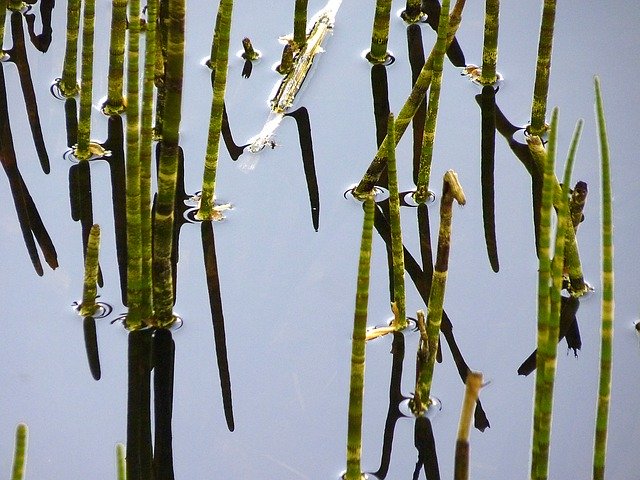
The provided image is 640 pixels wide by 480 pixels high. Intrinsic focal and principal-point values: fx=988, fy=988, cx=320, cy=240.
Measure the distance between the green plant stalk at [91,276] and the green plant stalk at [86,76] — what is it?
0.42 meters

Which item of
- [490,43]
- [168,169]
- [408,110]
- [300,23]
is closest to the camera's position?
[168,169]

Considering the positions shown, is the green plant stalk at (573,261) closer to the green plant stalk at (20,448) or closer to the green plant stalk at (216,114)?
the green plant stalk at (216,114)

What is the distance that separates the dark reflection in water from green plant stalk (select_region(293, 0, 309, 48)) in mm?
677

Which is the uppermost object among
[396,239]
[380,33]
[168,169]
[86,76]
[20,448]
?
[380,33]

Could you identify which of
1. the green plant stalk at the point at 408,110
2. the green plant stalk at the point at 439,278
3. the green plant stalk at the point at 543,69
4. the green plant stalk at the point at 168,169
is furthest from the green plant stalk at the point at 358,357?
the green plant stalk at the point at 543,69

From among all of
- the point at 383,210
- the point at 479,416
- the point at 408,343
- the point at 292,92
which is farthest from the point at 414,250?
the point at 292,92

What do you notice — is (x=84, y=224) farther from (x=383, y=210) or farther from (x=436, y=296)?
(x=436, y=296)

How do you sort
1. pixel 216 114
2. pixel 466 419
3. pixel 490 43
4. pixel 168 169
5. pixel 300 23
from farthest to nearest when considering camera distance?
pixel 300 23, pixel 490 43, pixel 216 114, pixel 168 169, pixel 466 419

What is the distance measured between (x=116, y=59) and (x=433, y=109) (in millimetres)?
599

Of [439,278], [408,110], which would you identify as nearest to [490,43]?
[408,110]

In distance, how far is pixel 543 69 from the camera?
6.49 ft

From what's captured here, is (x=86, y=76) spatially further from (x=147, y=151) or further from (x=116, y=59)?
(x=147, y=151)

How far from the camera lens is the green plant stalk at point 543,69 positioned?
1886mm

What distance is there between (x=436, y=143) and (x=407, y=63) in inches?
13.9
